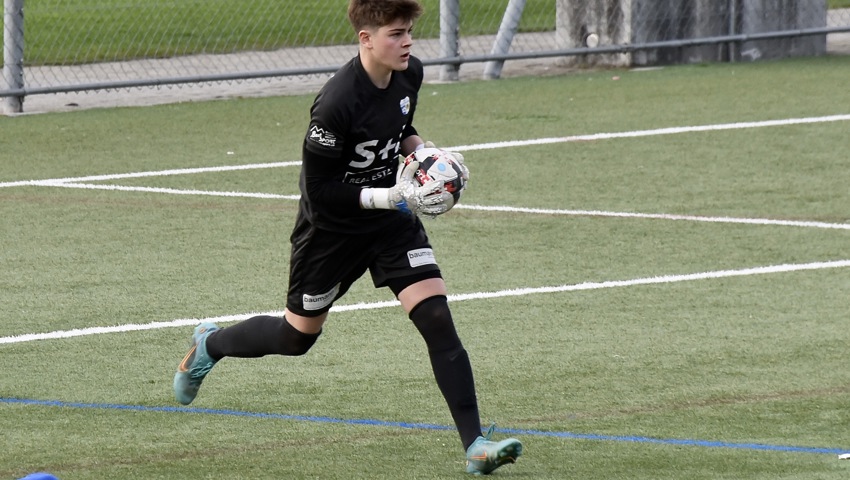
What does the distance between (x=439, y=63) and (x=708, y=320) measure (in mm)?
7802

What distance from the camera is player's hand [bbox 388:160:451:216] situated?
5.39 m

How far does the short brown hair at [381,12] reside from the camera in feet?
18.1

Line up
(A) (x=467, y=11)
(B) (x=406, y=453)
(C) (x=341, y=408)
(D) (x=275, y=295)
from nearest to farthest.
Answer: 1. (B) (x=406, y=453)
2. (C) (x=341, y=408)
3. (D) (x=275, y=295)
4. (A) (x=467, y=11)

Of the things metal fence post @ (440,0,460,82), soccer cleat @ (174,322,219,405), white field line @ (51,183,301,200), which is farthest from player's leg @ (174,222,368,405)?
metal fence post @ (440,0,460,82)

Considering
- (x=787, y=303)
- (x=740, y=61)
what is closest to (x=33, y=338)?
(x=787, y=303)

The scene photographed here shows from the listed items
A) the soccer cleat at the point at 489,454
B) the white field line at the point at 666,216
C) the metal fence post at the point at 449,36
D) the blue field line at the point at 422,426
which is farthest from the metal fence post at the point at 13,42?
the soccer cleat at the point at 489,454

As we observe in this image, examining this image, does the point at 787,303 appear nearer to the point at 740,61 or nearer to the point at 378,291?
the point at 378,291

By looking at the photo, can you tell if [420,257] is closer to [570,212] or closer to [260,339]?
[260,339]

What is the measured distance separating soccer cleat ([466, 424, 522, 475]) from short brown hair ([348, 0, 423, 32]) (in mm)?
1464

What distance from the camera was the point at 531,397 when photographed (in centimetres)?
632

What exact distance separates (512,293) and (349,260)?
7.86 feet

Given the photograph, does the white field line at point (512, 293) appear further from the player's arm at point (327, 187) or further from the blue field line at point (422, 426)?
the player's arm at point (327, 187)

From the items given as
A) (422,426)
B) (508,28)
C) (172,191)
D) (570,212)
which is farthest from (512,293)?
(508,28)

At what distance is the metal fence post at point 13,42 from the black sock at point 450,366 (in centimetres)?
885
